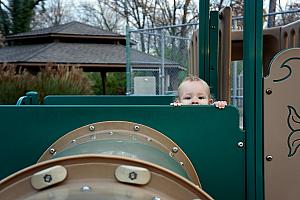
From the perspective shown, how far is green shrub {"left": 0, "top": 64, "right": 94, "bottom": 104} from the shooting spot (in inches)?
510

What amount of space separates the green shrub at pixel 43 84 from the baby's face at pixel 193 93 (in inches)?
416

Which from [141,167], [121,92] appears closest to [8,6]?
[121,92]

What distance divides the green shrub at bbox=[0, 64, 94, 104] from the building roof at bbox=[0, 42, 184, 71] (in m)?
3.47

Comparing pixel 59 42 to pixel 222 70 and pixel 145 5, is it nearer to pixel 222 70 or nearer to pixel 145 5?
pixel 145 5

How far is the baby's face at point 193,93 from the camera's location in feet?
8.91

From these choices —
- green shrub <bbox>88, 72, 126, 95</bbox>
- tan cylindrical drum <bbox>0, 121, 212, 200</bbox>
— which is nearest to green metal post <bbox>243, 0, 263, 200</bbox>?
tan cylindrical drum <bbox>0, 121, 212, 200</bbox>

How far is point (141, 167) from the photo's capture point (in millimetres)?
1396

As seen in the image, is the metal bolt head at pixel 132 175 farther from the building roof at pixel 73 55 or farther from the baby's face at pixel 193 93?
the building roof at pixel 73 55

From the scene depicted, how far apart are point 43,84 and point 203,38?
1017 cm

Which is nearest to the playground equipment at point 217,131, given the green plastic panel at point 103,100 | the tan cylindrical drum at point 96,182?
the tan cylindrical drum at point 96,182

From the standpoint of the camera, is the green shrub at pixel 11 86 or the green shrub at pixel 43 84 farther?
the green shrub at pixel 43 84

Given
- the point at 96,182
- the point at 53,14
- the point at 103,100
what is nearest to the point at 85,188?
the point at 96,182

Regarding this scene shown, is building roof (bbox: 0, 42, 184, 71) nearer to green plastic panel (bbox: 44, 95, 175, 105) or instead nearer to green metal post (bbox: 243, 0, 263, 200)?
green plastic panel (bbox: 44, 95, 175, 105)

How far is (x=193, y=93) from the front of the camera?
273 centimetres
